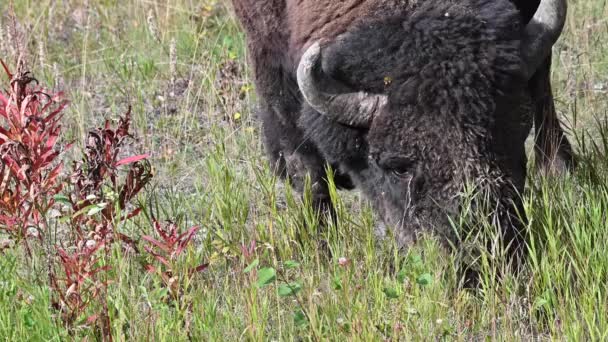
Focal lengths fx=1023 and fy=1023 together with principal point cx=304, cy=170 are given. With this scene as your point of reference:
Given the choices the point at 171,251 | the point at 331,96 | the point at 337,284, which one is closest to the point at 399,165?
the point at 331,96

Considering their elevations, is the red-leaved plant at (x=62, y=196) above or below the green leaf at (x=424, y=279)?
above

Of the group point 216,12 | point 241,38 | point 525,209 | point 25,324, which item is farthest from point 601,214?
point 216,12

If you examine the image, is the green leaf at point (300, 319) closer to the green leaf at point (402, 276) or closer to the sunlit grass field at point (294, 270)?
the sunlit grass field at point (294, 270)

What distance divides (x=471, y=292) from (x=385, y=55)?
112 centimetres

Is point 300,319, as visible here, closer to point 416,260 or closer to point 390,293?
point 390,293

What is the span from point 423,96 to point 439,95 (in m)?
0.07

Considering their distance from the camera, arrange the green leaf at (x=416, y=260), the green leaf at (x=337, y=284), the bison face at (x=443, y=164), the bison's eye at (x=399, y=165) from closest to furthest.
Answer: the green leaf at (x=337, y=284) < the green leaf at (x=416, y=260) < the bison face at (x=443, y=164) < the bison's eye at (x=399, y=165)

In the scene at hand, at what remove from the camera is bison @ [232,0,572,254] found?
4.45 meters

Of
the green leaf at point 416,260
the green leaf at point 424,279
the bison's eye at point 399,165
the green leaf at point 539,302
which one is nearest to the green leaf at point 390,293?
the green leaf at point 424,279

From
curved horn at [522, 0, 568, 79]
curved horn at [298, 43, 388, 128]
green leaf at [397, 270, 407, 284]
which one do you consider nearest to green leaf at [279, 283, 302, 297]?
green leaf at [397, 270, 407, 284]

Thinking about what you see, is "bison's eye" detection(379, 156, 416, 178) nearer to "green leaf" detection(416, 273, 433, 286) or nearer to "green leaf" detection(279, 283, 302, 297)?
"green leaf" detection(416, 273, 433, 286)

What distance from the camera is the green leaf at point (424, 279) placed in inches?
155

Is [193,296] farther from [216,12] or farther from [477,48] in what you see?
[216,12]

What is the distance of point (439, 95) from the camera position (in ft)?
14.7
